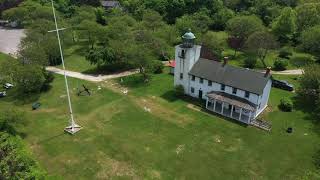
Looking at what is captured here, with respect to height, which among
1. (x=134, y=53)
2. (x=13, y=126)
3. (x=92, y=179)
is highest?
(x=134, y=53)

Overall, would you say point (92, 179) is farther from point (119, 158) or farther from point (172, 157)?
point (172, 157)

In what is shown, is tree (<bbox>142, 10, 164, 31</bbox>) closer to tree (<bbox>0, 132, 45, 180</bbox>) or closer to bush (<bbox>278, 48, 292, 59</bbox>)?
bush (<bbox>278, 48, 292, 59</bbox>)

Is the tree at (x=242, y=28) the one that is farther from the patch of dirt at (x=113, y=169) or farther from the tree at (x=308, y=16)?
the patch of dirt at (x=113, y=169)

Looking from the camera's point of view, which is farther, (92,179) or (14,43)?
(14,43)

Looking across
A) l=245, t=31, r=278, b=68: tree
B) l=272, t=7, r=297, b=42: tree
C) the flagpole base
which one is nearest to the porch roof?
the flagpole base

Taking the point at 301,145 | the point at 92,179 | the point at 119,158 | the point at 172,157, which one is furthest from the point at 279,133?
the point at 92,179

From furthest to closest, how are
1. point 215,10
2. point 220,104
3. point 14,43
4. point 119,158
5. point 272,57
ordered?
point 215,10 < point 14,43 < point 272,57 < point 220,104 < point 119,158

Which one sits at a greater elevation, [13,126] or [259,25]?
[259,25]

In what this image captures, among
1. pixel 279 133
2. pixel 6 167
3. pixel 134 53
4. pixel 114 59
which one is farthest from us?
pixel 114 59
